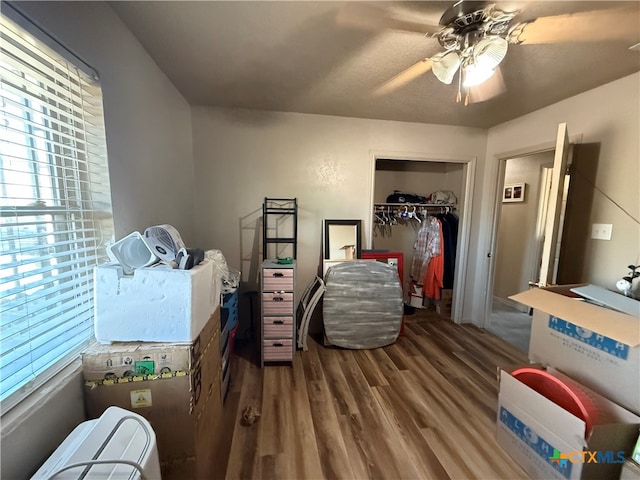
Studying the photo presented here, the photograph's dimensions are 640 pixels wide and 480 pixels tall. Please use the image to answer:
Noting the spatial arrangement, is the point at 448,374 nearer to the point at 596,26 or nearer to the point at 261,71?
the point at 596,26

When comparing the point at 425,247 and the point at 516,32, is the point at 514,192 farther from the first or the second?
the point at 516,32

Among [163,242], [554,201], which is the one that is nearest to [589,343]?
[554,201]

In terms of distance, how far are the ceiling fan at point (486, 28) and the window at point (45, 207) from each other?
1234mm

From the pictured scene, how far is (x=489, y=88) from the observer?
1777mm

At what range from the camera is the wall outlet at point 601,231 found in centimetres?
183

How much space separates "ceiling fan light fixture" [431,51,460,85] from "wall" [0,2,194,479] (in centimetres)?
157

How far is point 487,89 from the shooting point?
1.78 metres

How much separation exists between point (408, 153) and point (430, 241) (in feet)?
3.79

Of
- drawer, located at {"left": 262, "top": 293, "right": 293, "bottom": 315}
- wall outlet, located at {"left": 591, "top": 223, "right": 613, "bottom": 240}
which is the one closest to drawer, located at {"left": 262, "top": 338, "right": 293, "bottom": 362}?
drawer, located at {"left": 262, "top": 293, "right": 293, "bottom": 315}

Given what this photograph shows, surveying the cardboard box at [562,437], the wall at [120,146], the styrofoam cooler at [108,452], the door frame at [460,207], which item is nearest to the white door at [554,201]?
the cardboard box at [562,437]

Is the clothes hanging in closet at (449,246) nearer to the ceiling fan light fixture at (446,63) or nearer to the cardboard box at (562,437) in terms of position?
the cardboard box at (562,437)

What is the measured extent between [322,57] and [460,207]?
2.31 meters

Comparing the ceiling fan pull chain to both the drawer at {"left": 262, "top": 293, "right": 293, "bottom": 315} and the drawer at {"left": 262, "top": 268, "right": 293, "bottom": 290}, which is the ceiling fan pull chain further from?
the drawer at {"left": 262, "top": 293, "right": 293, "bottom": 315}

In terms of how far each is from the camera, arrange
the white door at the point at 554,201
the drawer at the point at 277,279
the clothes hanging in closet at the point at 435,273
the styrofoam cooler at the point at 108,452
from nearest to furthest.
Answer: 1. the styrofoam cooler at the point at 108,452
2. the white door at the point at 554,201
3. the drawer at the point at 277,279
4. the clothes hanging in closet at the point at 435,273
